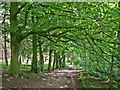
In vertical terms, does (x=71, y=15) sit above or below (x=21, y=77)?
above

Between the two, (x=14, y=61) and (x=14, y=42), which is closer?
(x=14, y=42)

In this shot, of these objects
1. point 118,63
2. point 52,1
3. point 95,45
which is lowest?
point 118,63

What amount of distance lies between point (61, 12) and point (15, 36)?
182 inches

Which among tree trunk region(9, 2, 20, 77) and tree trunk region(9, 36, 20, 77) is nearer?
tree trunk region(9, 2, 20, 77)

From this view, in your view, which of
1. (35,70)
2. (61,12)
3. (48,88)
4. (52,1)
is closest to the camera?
(52,1)

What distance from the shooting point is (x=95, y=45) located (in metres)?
13.2

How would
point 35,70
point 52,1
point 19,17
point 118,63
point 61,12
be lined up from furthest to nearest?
Answer: point 35,70, point 19,17, point 118,63, point 61,12, point 52,1

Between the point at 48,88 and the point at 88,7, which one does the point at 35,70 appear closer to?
the point at 48,88

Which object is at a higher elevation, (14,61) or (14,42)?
(14,42)

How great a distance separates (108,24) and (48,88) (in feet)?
16.6

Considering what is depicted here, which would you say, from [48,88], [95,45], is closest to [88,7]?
[95,45]

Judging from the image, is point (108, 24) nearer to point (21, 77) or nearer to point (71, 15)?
point (71, 15)

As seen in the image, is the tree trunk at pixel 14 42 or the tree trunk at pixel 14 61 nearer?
the tree trunk at pixel 14 42

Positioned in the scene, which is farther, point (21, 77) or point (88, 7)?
point (21, 77)
